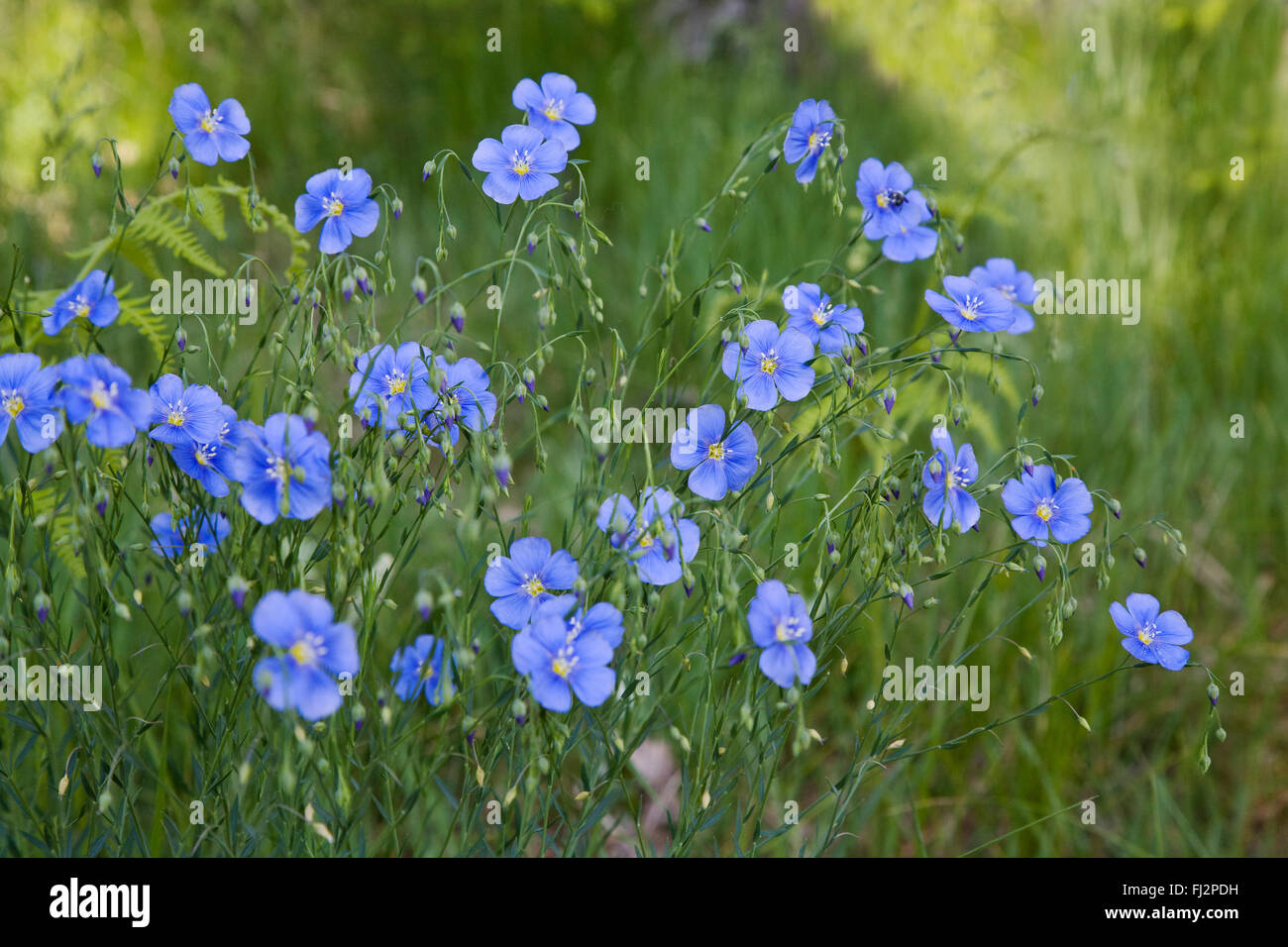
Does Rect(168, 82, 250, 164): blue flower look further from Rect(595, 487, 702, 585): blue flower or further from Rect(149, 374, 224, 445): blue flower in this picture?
Rect(595, 487, 702, 585): blue flower

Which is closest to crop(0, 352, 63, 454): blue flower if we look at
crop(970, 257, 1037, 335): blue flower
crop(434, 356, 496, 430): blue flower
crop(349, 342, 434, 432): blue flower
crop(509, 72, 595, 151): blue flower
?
crop(349, 342, 434, 432): blue flower

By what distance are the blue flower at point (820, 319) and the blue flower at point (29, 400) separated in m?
0.93

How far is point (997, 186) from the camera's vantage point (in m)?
3.97

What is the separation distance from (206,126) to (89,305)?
1.20ft

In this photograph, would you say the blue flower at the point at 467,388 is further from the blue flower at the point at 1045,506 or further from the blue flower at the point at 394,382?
the blue flower at the point at 1045,506

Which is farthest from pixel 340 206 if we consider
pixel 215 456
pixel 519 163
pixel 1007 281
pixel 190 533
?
pixel 1007 281

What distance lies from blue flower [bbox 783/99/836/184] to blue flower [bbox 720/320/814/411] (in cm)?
34

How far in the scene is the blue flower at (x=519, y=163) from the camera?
1496 mm

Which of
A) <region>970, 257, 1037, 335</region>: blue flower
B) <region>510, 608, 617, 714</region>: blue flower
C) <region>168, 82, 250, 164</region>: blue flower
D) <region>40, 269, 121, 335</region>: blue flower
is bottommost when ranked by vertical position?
<region>510, 608, 617, 714</region>: blue flower

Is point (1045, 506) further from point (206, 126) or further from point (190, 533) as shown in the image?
point (206, 126)

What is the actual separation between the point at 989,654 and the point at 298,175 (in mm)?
3010

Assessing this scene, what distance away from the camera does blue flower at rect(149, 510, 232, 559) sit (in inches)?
58.8

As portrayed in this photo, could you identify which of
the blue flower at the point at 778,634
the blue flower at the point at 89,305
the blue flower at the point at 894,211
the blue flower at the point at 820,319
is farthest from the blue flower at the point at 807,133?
the blue flower at the point at 89,305
